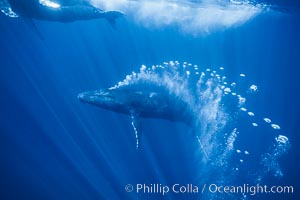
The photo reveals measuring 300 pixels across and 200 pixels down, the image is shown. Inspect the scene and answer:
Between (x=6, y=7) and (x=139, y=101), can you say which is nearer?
(x=6, y=7)

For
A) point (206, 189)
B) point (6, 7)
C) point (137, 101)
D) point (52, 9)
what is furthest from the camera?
point (206, 189)

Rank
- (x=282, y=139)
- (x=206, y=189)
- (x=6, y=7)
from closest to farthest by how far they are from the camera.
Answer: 1. (x=6, y=7)
2. (x=206, y=189)
3. (x=282, y=139)

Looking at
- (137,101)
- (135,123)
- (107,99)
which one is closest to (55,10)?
(107,99)

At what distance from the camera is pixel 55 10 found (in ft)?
33.0

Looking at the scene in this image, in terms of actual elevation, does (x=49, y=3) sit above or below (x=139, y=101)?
above

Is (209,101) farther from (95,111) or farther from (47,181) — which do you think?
(47,181)

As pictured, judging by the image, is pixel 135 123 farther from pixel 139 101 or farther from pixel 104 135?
pixel 104 135

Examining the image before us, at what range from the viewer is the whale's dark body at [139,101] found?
1094cm

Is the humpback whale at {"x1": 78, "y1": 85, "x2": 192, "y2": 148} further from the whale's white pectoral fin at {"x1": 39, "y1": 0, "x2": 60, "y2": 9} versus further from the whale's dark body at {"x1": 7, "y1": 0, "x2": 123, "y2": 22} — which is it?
the whale's white pectoral fin at {"x1": 39, "y1": 0, "x2": 60, "y2": 9}

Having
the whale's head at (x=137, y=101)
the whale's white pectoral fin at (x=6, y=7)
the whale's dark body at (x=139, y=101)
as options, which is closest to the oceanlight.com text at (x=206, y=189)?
the whale's dark body at (x=139, y=101)

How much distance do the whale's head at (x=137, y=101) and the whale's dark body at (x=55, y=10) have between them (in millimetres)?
3020

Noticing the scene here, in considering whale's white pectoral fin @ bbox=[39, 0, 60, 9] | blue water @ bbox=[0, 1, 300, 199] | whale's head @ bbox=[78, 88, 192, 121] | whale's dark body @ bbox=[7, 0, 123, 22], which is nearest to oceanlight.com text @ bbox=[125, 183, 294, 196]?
blue water @ bbox=[0, 1, 300, 199]

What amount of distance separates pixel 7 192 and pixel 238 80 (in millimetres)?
28513

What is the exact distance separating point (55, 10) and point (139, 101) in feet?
15.4
